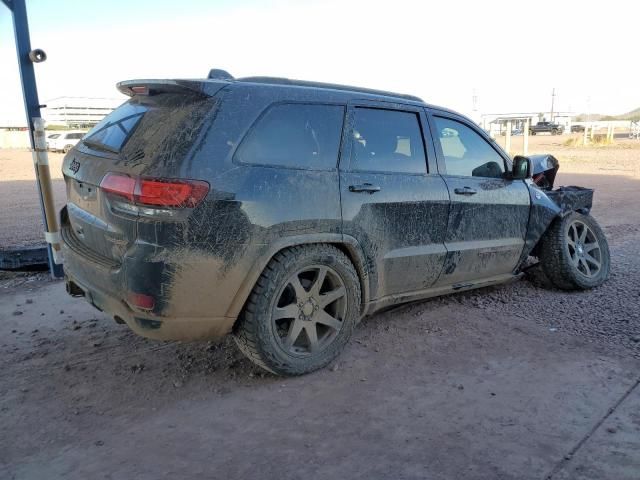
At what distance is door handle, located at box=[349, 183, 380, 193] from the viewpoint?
12.2ft

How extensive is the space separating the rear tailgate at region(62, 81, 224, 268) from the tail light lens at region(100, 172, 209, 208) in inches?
1.9

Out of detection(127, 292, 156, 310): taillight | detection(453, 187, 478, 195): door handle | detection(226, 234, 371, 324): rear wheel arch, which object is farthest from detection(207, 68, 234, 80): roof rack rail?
detection(453, 187, 478, 195): door handle

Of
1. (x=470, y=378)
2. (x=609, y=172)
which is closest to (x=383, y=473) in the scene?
(x=470, y=378)

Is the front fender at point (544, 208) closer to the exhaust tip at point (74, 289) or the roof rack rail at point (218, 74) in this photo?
the roof rack rail at point (218, 74)

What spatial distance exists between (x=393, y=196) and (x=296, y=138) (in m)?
0.84

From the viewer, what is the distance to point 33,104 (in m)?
5.48

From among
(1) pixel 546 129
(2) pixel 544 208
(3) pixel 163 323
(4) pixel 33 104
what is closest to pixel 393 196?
(3) pixel 163 323

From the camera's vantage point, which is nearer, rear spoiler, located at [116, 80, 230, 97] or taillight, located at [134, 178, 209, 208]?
taillight, located at [134, 178, 209, 208]

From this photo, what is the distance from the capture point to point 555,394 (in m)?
3.38

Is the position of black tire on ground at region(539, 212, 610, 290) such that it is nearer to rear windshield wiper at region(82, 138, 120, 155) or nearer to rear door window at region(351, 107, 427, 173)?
rear door window at region(351, 107, 427, 173)

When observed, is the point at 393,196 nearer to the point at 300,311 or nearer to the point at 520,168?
the point at 300,311

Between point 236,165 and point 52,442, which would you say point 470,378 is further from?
point 52,442

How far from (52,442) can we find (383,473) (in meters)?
1.72

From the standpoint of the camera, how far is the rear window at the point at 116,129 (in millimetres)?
3463
